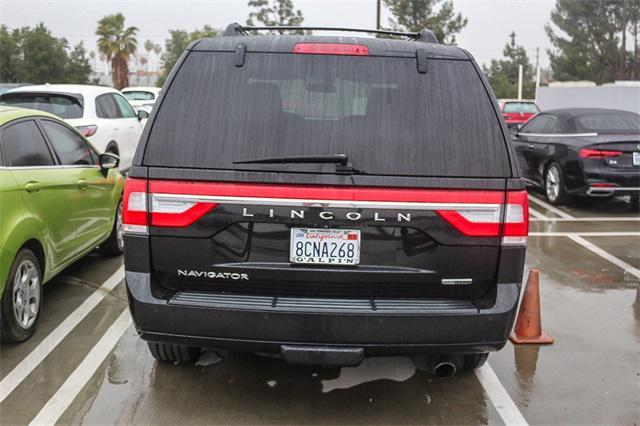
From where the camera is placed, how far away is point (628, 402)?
3869 millimetres

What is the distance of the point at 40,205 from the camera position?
478 cm

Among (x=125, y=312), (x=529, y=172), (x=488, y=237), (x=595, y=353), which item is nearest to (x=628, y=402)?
(x=595, y=353)

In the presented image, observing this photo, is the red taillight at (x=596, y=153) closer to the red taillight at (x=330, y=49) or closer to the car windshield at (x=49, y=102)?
the red taillight at (x=330, y=49)

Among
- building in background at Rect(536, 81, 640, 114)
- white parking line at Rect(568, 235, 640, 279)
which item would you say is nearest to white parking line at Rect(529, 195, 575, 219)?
white parking line at Rect(568, 235, 640, 279)

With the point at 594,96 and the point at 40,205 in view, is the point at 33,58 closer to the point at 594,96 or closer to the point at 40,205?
the point at 594,96

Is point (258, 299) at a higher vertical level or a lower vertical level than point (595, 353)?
higher

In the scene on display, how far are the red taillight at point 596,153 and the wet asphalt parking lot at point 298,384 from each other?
4.51 meters

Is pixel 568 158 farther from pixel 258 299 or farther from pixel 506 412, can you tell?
pixel 258 299

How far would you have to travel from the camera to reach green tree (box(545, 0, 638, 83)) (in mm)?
47406

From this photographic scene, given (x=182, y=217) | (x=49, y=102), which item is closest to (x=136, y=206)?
(x=182, y=217)

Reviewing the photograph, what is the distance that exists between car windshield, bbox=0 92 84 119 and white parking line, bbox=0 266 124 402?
4257mm

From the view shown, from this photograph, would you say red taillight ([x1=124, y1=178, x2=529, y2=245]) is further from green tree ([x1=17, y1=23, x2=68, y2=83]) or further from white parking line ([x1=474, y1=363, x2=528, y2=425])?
green tree ([x1=17, y1=23, x2=68, y2=83])

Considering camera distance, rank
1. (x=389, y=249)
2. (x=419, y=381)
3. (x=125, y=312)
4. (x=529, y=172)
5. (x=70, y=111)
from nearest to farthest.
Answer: (x=389, y=249) < (x=419, y=381) < (x=125, y=312) < (x=70, y=111) < (x=529, y=172)

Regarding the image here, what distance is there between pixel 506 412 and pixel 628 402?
0.78 meters
